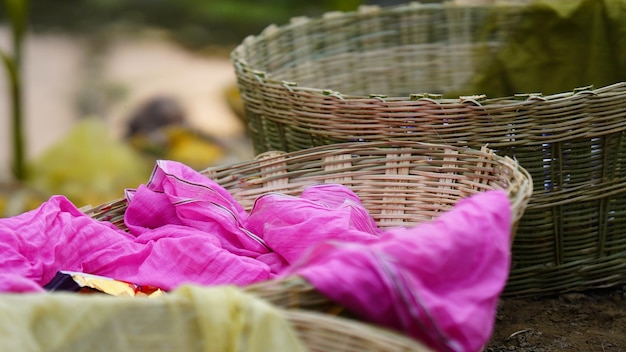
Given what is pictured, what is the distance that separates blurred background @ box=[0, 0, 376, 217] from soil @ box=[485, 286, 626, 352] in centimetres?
140

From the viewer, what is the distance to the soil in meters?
1.55

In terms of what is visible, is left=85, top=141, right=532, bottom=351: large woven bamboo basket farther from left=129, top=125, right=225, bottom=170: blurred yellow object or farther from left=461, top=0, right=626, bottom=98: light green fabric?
left=129, top=125, right=225, bottom=170: blurred yellow object

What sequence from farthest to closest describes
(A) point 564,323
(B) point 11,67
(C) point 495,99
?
(B) point 11,67 → (A) point 564,323 → (C) point 495,99

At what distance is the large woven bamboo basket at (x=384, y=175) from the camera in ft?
4.62

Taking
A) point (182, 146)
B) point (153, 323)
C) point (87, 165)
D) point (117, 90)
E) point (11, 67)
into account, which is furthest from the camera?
point (117, 90)

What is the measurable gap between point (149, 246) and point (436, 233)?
507 millimetres

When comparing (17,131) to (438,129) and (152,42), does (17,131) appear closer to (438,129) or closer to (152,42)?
(438,129)

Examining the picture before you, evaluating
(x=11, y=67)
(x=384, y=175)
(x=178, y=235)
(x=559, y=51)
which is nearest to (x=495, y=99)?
(x=384, y=175)

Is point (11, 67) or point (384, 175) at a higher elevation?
point (384, 175)

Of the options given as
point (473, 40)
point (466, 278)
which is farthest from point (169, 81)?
point (466, 278)

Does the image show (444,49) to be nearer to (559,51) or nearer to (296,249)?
(559,51)

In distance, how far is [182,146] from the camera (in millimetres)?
3564

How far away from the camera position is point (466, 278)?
1.03m

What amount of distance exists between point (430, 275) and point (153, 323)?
31 cm
